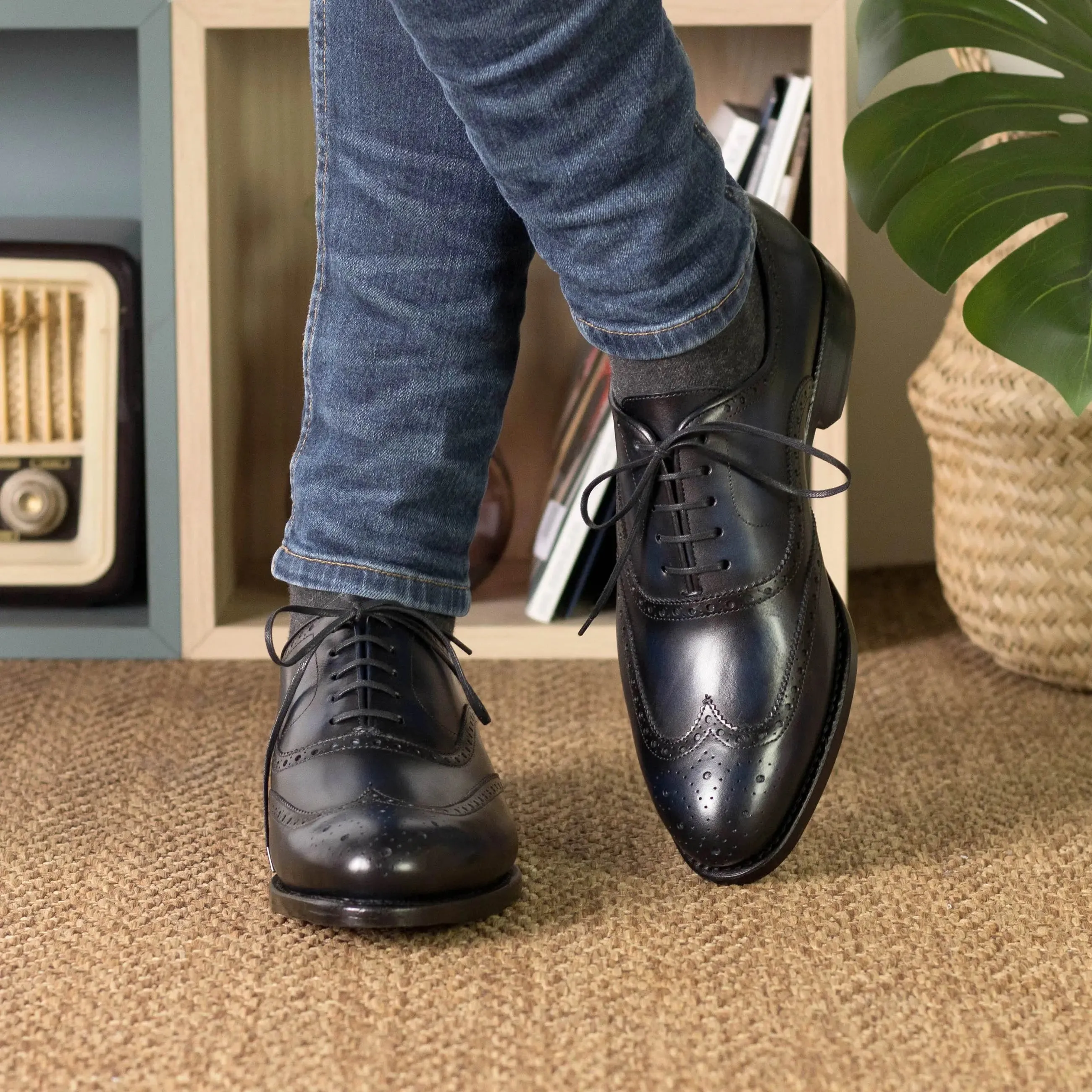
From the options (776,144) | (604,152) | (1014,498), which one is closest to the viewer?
(604,152)

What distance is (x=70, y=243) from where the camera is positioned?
117 cm

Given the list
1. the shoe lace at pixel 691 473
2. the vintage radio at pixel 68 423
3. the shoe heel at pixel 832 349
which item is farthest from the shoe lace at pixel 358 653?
the vintage radio at pixel 68 423

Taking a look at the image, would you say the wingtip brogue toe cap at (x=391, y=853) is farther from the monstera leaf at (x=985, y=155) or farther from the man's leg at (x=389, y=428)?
the monstera leaf at (x=985, y=155)

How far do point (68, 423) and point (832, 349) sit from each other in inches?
31.9

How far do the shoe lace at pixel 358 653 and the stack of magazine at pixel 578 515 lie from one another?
45 cm

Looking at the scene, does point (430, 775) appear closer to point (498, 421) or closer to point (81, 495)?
point (498, 421)

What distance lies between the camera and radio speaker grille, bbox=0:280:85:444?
1.18 m

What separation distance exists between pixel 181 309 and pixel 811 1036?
0.87 m

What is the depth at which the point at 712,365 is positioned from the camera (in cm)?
65

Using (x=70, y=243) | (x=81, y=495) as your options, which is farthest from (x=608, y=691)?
(x=70, y=243)

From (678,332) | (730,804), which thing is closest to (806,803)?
(730,804)

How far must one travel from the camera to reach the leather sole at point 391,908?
583mm

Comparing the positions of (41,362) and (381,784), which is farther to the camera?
(41,362)

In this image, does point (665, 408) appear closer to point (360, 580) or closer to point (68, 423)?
point (360, 580)
